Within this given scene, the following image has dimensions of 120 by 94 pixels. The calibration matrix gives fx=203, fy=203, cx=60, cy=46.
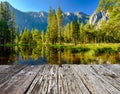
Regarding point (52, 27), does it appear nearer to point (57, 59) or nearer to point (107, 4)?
point (107, 4)

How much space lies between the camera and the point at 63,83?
3977 millimetres

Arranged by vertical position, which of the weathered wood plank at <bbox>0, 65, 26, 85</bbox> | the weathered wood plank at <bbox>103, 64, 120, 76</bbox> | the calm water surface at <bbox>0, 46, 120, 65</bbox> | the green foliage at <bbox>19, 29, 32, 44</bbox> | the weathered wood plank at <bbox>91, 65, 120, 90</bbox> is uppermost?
the green foliage at <bbox>19, 29, 32, 44</bbox>

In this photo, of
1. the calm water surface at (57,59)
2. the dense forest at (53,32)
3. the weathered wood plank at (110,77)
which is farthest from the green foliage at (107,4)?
the weathered wood plank at (110,77)

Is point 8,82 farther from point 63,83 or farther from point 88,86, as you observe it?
point 88,86

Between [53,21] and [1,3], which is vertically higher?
[1,3]

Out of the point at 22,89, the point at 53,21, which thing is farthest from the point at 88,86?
the point at 53,21

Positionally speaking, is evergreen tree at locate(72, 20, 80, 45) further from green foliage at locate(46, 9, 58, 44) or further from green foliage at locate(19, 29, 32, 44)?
green foliage at locate(19, 29, 32, 44)

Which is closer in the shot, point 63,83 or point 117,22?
point 63,83

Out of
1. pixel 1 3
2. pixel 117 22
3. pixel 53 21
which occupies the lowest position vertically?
pixel 117 22

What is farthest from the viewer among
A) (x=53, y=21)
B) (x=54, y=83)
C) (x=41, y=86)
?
(x=53, y=21)

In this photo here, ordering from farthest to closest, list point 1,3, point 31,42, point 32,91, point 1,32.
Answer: point 31,42, point 1,3, point 1,32, point 32,91

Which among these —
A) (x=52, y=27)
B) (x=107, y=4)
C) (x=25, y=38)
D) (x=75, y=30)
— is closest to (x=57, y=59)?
(x=107, y=4)

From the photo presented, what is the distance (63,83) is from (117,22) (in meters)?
24.1

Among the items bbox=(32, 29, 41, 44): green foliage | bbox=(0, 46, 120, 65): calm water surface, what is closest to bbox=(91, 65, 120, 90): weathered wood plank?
bbox=(0, 46, 120, 65): calm water surface
